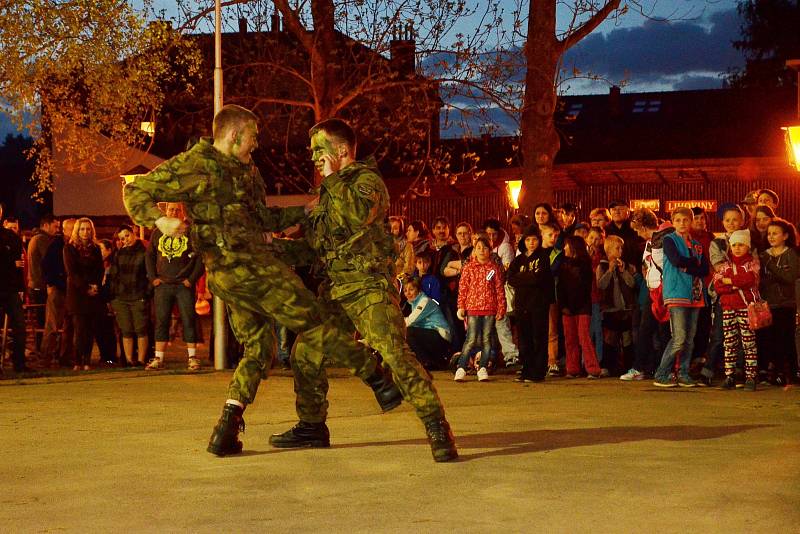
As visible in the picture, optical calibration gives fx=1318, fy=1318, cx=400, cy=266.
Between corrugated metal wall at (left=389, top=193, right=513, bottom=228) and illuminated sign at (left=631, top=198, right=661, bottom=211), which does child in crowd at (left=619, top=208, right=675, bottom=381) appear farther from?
corrugated metal wall at (left=389, top=193, right=513, bottom=228)

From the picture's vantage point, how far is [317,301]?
8.27m

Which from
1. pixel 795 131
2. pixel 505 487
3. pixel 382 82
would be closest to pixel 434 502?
pixel 505 487

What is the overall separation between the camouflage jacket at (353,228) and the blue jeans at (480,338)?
21.5ft

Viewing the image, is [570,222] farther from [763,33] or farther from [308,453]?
[763,33]

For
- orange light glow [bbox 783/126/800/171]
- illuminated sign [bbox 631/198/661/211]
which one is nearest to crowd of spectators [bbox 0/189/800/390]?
orange light glow [bbox 783/126/800/171]

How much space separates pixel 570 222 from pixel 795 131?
3.48 m

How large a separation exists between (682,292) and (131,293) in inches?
272

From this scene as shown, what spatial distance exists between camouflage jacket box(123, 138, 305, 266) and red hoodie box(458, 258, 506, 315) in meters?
6.67

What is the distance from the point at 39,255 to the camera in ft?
57.6

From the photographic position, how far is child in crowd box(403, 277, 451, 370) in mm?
15773

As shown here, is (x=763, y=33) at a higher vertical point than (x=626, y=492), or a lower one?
higher

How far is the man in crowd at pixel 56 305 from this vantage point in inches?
665

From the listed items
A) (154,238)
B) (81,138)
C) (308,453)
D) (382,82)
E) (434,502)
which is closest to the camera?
(434,502)

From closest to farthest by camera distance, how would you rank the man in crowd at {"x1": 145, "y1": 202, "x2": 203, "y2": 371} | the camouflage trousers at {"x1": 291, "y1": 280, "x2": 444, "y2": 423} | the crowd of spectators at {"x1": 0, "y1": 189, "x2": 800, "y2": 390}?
the camouflage trousers at {"x1": 291, "y1": 280, "x2": 444, "y2": 423} → the crowd of spectators at {"x1": 0, "y1": 189, "x2": 800, "y2": 390} → the man in crowd at {"x1": 145, "y1": 202, "x2": 203, "y2": 371}
